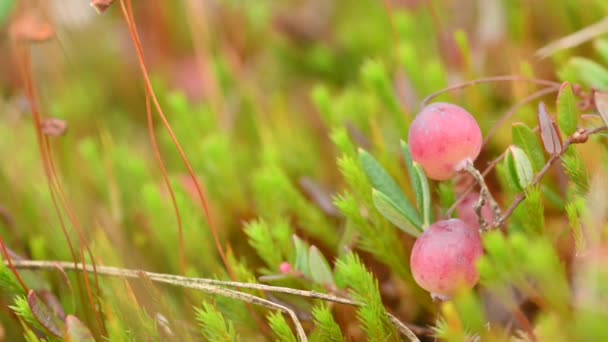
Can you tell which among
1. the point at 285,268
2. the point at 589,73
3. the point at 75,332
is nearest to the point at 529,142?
the point at 589,73

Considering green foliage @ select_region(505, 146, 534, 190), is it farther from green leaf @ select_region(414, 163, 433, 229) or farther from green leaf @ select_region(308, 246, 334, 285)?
green leaf @ select_region(308, 246, 334, 285)

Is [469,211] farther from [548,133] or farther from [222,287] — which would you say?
[222,287]

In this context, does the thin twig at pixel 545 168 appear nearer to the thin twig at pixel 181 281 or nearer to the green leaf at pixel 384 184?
the green leaf at pixel 384 184

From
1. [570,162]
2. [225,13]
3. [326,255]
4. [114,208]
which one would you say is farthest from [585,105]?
[225,13]

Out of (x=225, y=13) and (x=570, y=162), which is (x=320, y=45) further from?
(x=570, y=162)

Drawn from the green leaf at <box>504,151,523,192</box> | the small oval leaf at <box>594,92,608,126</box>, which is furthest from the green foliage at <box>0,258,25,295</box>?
the small oval leaf at <box>594,92,608,126</box>

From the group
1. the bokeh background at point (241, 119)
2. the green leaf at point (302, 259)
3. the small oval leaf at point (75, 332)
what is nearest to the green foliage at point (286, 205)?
the bokeh background at point (241, 119)
